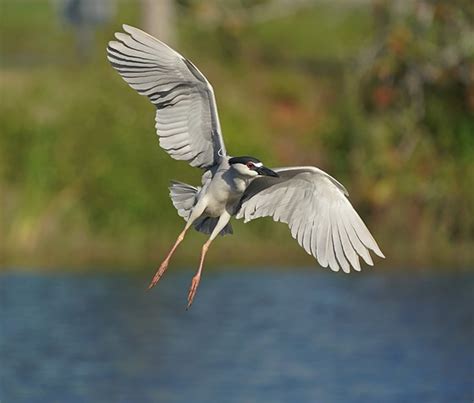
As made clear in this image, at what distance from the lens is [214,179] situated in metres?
10.5

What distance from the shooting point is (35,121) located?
68.7 feet

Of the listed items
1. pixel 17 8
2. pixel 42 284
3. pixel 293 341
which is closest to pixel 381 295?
pixel 293 341

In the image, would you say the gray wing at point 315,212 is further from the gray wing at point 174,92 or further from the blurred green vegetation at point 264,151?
the blurred green vegetation at point 264,151

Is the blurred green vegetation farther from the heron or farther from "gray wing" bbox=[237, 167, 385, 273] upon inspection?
"gray wing" bbox=[237, 167, 385, 273]

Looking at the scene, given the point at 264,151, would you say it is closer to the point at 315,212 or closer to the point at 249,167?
the point at 315,212

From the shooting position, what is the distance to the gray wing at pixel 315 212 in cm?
999

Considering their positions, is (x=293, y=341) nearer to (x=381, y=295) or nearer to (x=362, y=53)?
(x=381, y=295)

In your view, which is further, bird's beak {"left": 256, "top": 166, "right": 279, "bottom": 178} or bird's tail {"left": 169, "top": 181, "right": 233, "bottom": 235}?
bird's tail {"left": 169, "top": 181, "right": 233, "bottom": 235}

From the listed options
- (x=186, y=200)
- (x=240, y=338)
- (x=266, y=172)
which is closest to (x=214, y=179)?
(x=186, y=200)

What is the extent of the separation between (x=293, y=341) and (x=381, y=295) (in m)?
2.94

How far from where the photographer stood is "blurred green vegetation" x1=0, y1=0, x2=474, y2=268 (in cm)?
2020

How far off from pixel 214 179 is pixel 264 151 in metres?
10.7

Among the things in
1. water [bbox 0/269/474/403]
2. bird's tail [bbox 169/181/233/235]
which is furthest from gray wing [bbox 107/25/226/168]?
water [bbox 0/269/474/403]

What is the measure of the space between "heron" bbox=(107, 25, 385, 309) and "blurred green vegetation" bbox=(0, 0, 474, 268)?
9.08m
